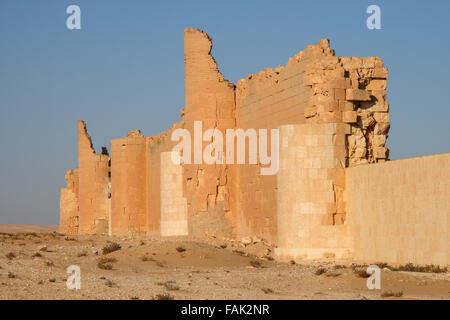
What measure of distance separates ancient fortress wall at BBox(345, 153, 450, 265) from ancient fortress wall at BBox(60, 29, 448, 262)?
69 millimetres

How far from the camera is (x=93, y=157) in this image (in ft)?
131

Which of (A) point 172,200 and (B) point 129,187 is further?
(B) point 129,187

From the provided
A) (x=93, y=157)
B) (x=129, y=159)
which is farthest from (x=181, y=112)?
(x=93, y=157)

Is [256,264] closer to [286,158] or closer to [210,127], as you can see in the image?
[286,158]

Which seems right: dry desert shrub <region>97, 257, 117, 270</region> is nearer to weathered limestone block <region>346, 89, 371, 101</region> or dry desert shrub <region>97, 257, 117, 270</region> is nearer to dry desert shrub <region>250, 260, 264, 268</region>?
dry desert shrub <region>250, 260, 264, 268</region>

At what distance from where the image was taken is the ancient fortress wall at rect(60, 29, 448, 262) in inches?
757

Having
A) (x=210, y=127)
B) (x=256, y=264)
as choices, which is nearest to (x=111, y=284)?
(x=256, y=264)

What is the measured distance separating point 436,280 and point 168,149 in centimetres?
2067

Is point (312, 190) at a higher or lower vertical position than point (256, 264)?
higher

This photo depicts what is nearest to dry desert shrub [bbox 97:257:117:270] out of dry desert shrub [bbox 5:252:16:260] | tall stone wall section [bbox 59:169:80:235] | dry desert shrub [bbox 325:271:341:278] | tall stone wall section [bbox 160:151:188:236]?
dry desert shrub [bbox 5:252:16:260]

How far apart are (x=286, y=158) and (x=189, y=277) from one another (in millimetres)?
5235

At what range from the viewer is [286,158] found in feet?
64.2

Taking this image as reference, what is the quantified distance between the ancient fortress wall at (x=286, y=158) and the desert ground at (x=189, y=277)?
1112 millimetres

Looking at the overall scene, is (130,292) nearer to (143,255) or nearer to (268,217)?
(143,255)
